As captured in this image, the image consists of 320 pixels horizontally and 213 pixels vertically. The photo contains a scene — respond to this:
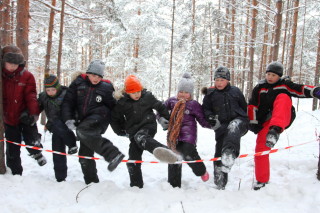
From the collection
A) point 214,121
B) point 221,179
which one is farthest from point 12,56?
point 221,179

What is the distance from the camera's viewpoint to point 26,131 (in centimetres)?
405

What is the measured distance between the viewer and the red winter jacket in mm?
3760

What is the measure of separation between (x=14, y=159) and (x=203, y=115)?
3.47 meters

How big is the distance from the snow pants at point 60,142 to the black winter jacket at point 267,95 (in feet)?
10.6

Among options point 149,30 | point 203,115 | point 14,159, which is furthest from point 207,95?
point 149,30

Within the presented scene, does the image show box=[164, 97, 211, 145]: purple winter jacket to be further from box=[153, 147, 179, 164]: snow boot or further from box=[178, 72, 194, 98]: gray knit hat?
box=[153, 147, 179, 164]: snow boot

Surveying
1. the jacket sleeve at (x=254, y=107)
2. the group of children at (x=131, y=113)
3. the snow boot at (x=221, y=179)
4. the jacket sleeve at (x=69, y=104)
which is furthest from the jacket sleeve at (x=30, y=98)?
the jacket sleeve at (x=254, y=107)

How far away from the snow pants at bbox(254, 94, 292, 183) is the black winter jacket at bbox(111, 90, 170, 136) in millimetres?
1644

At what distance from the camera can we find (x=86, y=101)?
3.84 m

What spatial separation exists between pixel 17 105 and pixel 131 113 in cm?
198

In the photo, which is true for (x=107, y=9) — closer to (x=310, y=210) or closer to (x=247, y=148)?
(x=247, y=148)

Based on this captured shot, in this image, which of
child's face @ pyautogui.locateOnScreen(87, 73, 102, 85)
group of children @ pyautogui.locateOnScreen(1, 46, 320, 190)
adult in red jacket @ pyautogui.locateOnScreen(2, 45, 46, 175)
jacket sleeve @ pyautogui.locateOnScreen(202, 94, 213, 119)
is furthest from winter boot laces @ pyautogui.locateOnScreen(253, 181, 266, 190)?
adult in red jacket @ pyautogui.locateOnScreen(2, 45, 46, 175)

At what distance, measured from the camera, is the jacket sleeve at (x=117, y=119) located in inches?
154

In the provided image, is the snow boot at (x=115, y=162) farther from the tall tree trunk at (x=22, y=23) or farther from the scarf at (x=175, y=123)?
the tall tree trunk at (x=22, y=23)
